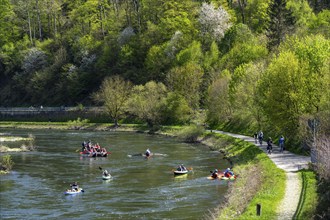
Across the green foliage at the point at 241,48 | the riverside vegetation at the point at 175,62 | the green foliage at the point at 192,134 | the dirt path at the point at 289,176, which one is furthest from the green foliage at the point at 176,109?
the dirt path at the point at 289,176

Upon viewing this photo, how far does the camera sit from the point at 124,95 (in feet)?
406

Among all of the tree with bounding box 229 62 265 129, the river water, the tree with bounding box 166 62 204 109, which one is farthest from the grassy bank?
the tree with bounding box 166 62 204 109

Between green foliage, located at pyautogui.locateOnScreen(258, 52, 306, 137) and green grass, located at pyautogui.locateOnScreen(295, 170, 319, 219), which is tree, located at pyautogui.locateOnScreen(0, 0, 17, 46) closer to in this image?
green foliage, located at pyautogui.locateOnScreen(258, 52, 306, 137)

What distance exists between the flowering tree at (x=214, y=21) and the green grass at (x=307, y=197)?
98.3 meters

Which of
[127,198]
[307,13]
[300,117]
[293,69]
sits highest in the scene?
[307,13]

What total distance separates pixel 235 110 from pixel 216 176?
130 feet

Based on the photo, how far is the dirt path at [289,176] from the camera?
120 ft

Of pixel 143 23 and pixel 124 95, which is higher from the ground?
pixel 143 23

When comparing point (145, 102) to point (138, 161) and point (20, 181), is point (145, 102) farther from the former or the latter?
point (20, 181)

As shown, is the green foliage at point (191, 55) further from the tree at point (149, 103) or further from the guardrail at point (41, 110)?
the guardrail at point (41, 110)

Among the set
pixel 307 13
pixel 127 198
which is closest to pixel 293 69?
pixel 127 198

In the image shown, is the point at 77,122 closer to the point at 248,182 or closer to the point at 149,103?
the point at 149,103

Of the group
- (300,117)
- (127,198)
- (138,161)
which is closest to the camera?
(127,198)

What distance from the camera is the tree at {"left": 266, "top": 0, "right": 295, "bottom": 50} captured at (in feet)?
398
